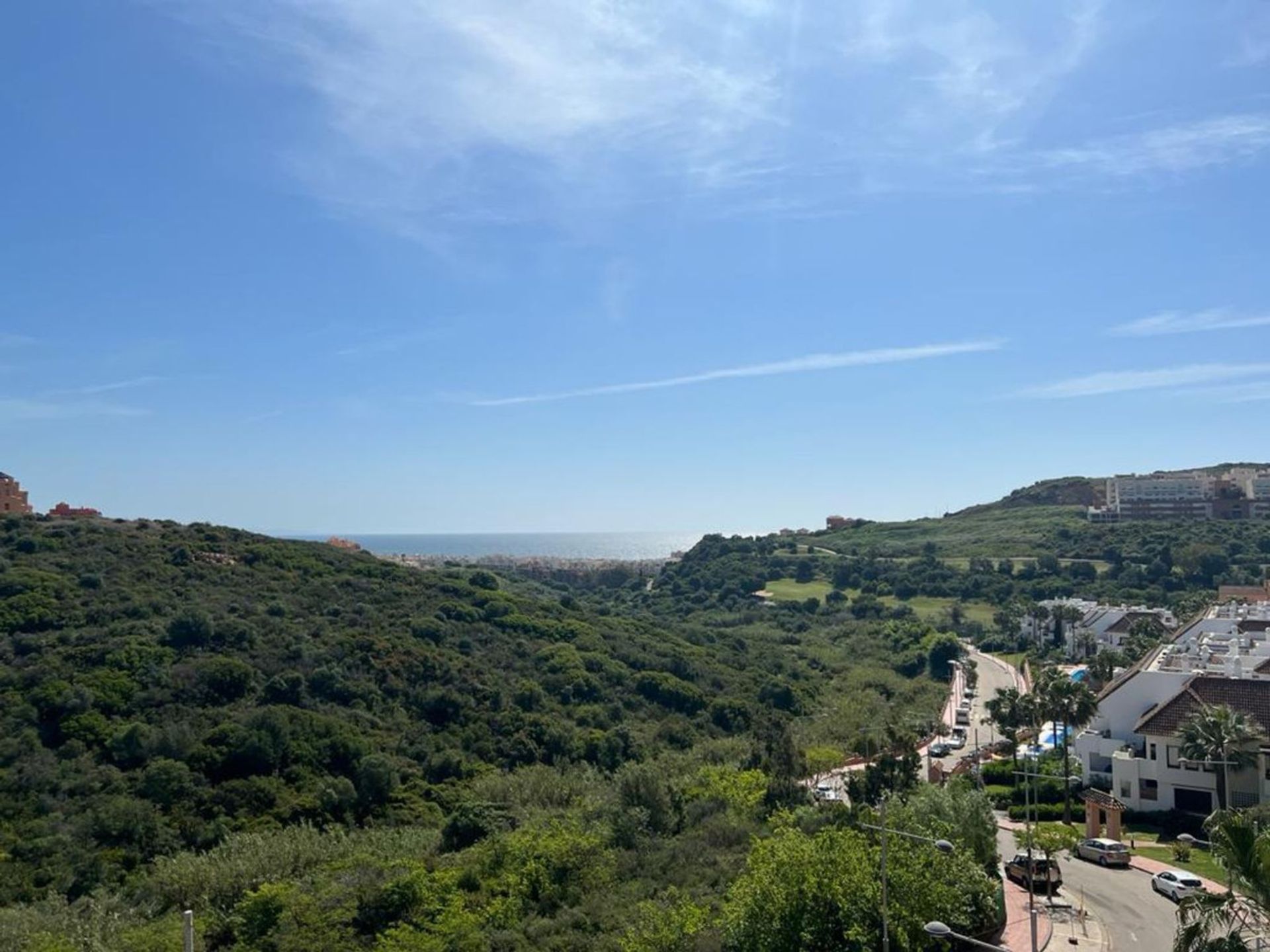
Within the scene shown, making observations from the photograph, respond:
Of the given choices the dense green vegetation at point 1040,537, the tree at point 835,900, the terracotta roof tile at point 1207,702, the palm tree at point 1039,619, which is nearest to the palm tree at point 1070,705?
the terracotta roof tile at point 1207,702

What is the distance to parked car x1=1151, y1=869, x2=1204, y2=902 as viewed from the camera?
28.5 metres

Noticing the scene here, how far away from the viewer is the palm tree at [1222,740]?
35.2 meters

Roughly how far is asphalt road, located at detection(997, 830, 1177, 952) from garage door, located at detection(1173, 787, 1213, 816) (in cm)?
869

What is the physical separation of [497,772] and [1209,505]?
13130cm

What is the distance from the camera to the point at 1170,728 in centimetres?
3931

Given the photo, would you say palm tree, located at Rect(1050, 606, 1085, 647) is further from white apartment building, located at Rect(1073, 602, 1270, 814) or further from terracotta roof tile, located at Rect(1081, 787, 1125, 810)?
terracotta roof tile, located at Rect(1081, 787, 1125, 810)

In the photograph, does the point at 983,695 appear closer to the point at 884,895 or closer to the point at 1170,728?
the point at 1170,728

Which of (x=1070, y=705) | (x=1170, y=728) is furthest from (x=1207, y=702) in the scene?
(x=1070, y=705)

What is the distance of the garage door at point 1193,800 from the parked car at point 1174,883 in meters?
10.2

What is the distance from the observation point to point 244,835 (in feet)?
107

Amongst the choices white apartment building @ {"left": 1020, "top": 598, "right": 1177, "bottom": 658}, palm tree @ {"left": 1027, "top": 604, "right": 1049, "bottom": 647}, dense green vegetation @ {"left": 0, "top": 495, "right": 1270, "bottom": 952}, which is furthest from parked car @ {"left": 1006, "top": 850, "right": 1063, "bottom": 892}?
palm tree @ {"left": 1027, "top": 604, "right": 1049, "bottom": 647}

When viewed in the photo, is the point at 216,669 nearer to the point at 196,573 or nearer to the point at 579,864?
the point at 196,573

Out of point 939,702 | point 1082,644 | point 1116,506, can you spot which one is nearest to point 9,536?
point 939,702

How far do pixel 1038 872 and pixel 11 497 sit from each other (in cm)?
7983
